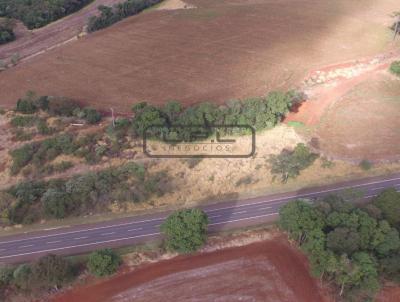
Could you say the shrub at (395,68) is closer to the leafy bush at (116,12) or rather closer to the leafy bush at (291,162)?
the leafy bush at (291,162)

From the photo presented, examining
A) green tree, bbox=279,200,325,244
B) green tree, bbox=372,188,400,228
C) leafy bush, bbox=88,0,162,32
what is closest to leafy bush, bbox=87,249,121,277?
green tree, bbox=279,200,325,244

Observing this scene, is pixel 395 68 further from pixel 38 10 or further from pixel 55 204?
pixel 38 10

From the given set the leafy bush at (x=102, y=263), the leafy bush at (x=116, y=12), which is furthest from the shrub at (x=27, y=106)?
the leafy bush at (x=116, y=12)

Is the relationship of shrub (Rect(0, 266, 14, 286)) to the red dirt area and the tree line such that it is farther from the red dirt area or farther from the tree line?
the tree line

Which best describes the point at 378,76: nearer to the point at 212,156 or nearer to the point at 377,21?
the point at 377,21

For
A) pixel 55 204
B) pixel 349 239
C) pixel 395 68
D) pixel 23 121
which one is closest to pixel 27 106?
pixel 23 121

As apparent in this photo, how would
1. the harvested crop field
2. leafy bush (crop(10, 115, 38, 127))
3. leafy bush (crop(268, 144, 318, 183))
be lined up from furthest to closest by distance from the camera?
the harvested crop field
leafy bush (crop(10, 115, 38, 127))
leafy bush (crop(268, 144, 318, 183))
